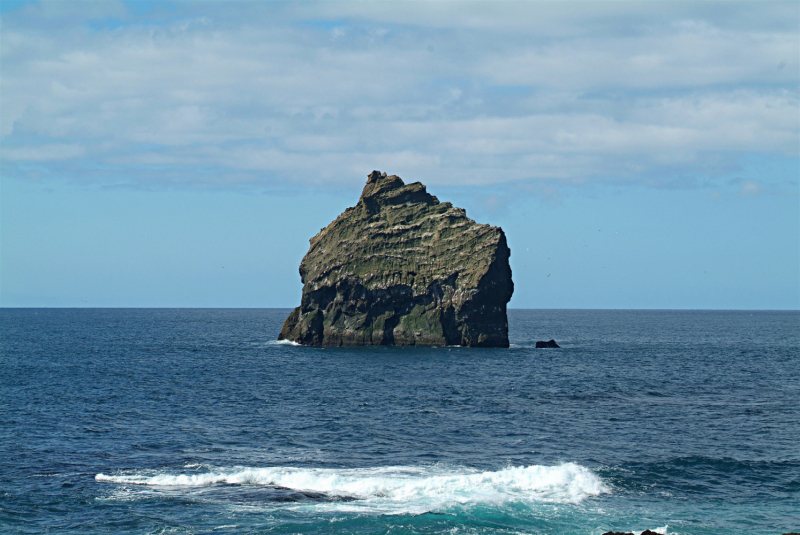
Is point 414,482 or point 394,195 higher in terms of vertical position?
point 394,195

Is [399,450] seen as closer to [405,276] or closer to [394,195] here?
[405,276]

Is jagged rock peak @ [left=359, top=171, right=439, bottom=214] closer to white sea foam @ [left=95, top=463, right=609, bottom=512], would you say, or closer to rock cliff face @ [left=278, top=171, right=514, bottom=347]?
rock cliff face @ [left=278, top=171, right=514, bottom=347]

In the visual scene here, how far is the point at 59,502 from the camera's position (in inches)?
1382

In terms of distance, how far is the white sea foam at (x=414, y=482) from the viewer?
1414 inches

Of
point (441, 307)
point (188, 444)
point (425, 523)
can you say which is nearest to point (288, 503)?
point (425, 523)

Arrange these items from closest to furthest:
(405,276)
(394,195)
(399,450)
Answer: (399,450) < (405,276) < (394,195)

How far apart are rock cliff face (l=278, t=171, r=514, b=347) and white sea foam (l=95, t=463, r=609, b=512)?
6617cm

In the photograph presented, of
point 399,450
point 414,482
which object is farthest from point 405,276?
point 414,482

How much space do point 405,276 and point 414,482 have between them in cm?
7299

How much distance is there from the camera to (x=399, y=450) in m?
46.6

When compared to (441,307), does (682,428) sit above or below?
below

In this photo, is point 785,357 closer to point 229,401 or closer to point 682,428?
point 682,428

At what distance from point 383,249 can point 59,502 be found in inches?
3187

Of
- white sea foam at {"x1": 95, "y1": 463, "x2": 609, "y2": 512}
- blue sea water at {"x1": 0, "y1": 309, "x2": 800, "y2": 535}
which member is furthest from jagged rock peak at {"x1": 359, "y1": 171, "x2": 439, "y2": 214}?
white sea foam at {"x1": 95, "y1": 463, "x2": 609, "y2": 512}
